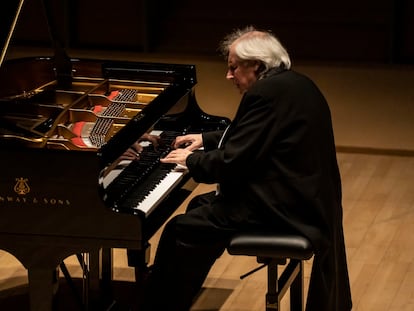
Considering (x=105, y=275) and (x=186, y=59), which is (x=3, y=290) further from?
(x=186, y=59)

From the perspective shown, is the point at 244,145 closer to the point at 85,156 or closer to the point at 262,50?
the point at 262,50

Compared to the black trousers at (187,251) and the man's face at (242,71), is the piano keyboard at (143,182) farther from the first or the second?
the man's face at (242,71)

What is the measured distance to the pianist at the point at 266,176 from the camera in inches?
144

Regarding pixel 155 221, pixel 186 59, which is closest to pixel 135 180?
pixel 155 221

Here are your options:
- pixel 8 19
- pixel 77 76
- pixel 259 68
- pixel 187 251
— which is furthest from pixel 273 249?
pixel 77 76

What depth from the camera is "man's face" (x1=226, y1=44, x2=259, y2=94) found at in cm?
376

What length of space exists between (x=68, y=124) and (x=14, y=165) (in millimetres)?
607

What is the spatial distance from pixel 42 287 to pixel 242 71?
1056 mm

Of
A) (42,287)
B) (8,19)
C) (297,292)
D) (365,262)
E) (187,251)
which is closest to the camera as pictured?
(42,287)

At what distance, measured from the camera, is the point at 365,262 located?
502 centimetres

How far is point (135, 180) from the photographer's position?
3863mm

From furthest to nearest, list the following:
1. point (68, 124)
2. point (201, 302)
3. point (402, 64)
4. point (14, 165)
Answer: point (402, 64), point (201, 302), point (68, 124), point (14, 165)

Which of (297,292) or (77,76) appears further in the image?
(77,76)

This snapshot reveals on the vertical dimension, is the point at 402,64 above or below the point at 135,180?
below
